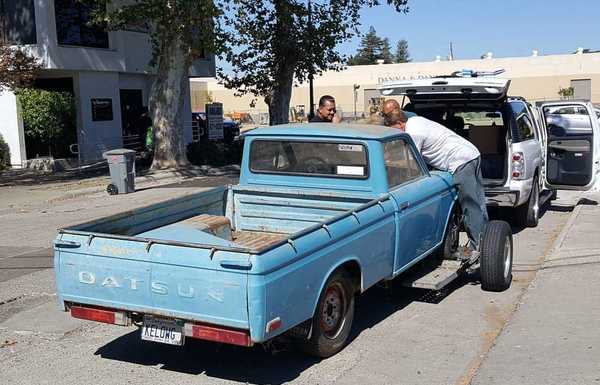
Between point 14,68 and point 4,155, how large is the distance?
4393 mm

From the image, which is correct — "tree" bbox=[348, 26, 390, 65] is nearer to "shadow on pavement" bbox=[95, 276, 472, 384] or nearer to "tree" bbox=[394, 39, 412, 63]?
"tree" bbox=[394, 39, 412, 63]

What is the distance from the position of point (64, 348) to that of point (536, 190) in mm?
7320

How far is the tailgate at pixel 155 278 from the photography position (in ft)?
15.1

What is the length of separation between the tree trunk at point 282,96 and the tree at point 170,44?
5.36 metres

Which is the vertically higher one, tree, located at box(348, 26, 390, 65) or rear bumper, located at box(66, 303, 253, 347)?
tree, located at box(348, 26, 390, 65)

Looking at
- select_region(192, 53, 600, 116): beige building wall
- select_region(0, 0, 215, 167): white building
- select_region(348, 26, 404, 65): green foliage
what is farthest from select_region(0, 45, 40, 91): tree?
select_region(348, 26, 404, 65): green foliage

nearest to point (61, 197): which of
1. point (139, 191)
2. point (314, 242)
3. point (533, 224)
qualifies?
point (139, 191)

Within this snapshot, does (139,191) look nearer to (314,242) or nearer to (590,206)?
(590,206)

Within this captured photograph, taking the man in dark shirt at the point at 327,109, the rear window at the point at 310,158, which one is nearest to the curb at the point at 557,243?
the rear window at the point at 310,158

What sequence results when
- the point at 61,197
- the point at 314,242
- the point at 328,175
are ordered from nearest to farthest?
the point at 314,242 < the point at 328,175 < the point at 61,197

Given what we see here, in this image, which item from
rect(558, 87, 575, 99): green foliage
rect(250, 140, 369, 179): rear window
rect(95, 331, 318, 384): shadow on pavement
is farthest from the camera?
rect(558, 87, 575, 99): green foliage

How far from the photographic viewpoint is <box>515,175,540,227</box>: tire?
34.1ft

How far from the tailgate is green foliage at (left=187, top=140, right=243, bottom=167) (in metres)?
17.5

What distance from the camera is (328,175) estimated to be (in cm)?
657
